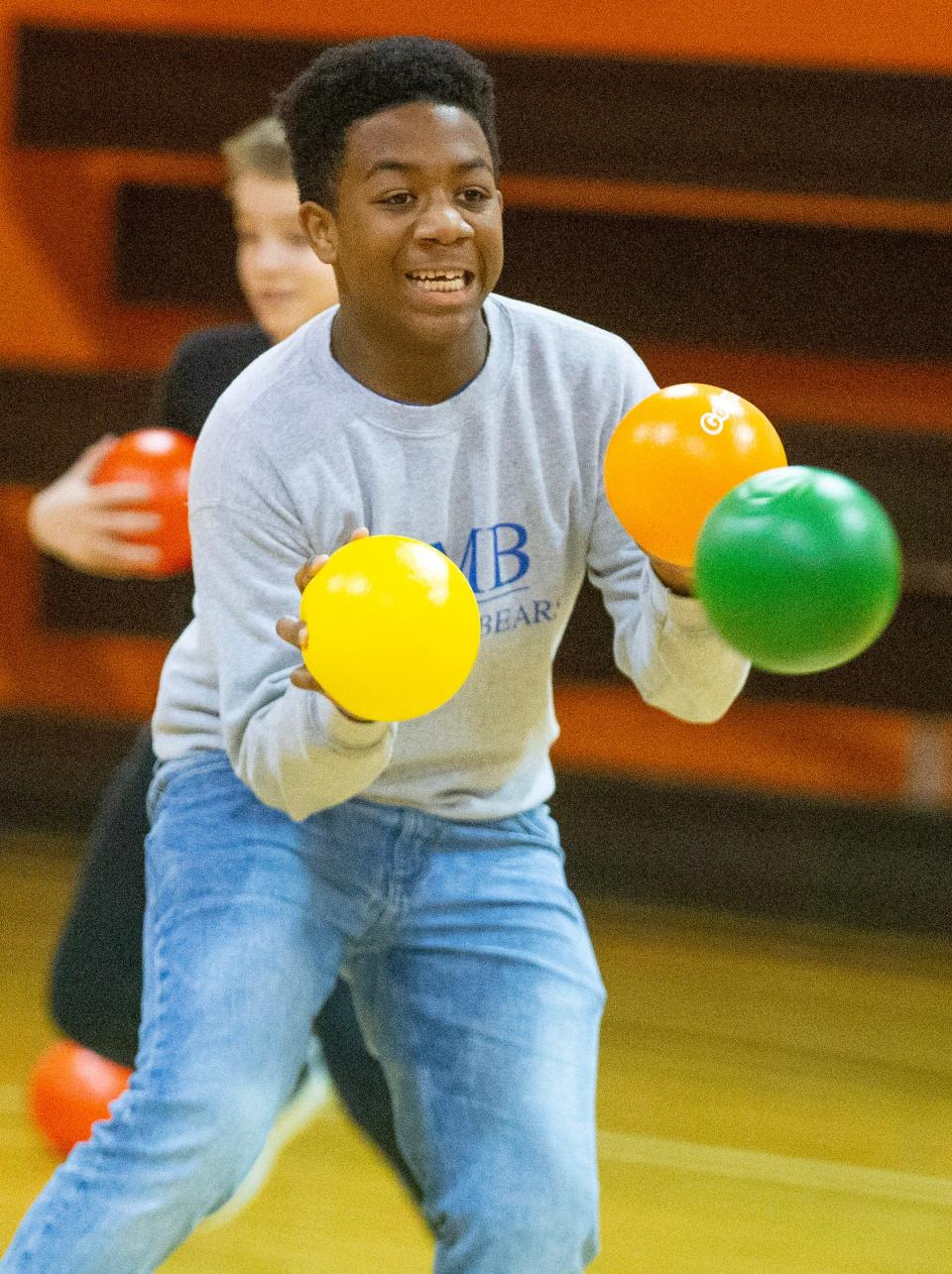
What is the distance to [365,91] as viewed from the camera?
4.88 ft

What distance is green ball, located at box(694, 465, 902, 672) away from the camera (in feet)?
3.96

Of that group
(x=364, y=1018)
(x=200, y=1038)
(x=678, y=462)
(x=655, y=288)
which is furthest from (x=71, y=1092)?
(x=655, y=288)

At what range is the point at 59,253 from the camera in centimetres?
411

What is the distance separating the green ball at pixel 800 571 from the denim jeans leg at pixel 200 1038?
0.49m

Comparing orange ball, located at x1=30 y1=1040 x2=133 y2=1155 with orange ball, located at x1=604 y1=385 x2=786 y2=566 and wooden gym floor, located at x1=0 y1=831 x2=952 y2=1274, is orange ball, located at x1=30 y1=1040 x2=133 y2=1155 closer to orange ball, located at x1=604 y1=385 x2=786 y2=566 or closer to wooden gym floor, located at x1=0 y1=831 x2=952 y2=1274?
wooden gym floor, located at x1=0 y1=831 x2=952 y2=1274

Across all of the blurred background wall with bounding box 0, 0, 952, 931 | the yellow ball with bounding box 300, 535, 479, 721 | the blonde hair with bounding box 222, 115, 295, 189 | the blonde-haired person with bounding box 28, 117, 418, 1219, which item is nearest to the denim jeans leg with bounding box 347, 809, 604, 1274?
the yellow ball with bounding box 300, 535, 479, 721

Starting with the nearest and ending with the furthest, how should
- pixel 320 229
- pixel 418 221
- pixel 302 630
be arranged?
pixel 302 630 < pixel 418 221 < pixel 320 229

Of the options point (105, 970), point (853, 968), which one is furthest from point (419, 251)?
point (853, 968)

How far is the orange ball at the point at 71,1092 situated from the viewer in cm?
232

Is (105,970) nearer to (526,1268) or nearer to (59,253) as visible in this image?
(526,1268)

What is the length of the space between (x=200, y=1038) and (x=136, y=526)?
1004mm

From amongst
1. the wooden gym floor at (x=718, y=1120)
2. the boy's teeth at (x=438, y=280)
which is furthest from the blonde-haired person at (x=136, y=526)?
the boy's teeth at (x=438, y=280)

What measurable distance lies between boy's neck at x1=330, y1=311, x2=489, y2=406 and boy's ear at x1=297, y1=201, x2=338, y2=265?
0.07 metres

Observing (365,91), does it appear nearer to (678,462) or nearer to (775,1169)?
(678,462)
